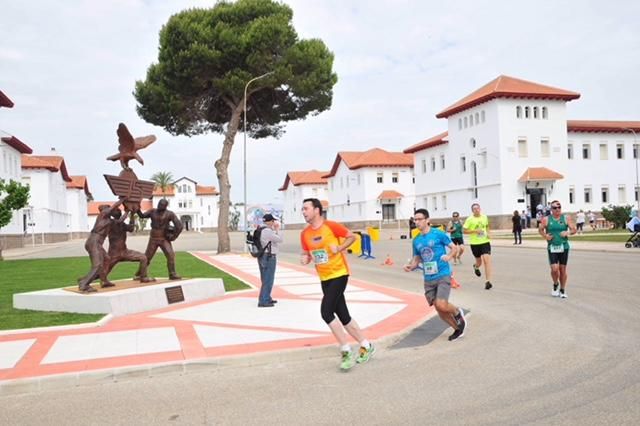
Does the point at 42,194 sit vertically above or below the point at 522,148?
below

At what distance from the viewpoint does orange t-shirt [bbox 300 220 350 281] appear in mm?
6477

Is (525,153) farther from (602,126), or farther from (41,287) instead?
(41,287)

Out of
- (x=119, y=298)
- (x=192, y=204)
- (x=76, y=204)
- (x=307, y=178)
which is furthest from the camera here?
(x=192, y=204)

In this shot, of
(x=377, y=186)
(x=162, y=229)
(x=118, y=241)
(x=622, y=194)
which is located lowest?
(x=118, y=241)

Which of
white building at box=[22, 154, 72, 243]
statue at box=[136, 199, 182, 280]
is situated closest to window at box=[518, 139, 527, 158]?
statue at box=[136, 199, 182, 280]

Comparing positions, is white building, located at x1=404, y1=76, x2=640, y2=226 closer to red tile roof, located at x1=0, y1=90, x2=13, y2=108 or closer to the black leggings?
red tile roof, located at x1=0, y1=90, x2=13, y2=108

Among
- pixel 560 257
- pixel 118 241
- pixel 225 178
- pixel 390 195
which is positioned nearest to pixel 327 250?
pixel 560 257

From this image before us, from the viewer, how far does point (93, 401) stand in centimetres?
555

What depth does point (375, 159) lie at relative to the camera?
264 feet

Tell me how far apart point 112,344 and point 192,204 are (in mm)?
105742

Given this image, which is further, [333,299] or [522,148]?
[522,148]

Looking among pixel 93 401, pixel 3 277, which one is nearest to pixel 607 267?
pixel 93 401

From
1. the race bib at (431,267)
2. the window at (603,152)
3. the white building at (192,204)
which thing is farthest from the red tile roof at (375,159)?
the race bib at (431,267)

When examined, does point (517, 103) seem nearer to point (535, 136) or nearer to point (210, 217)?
point (535, 136)
